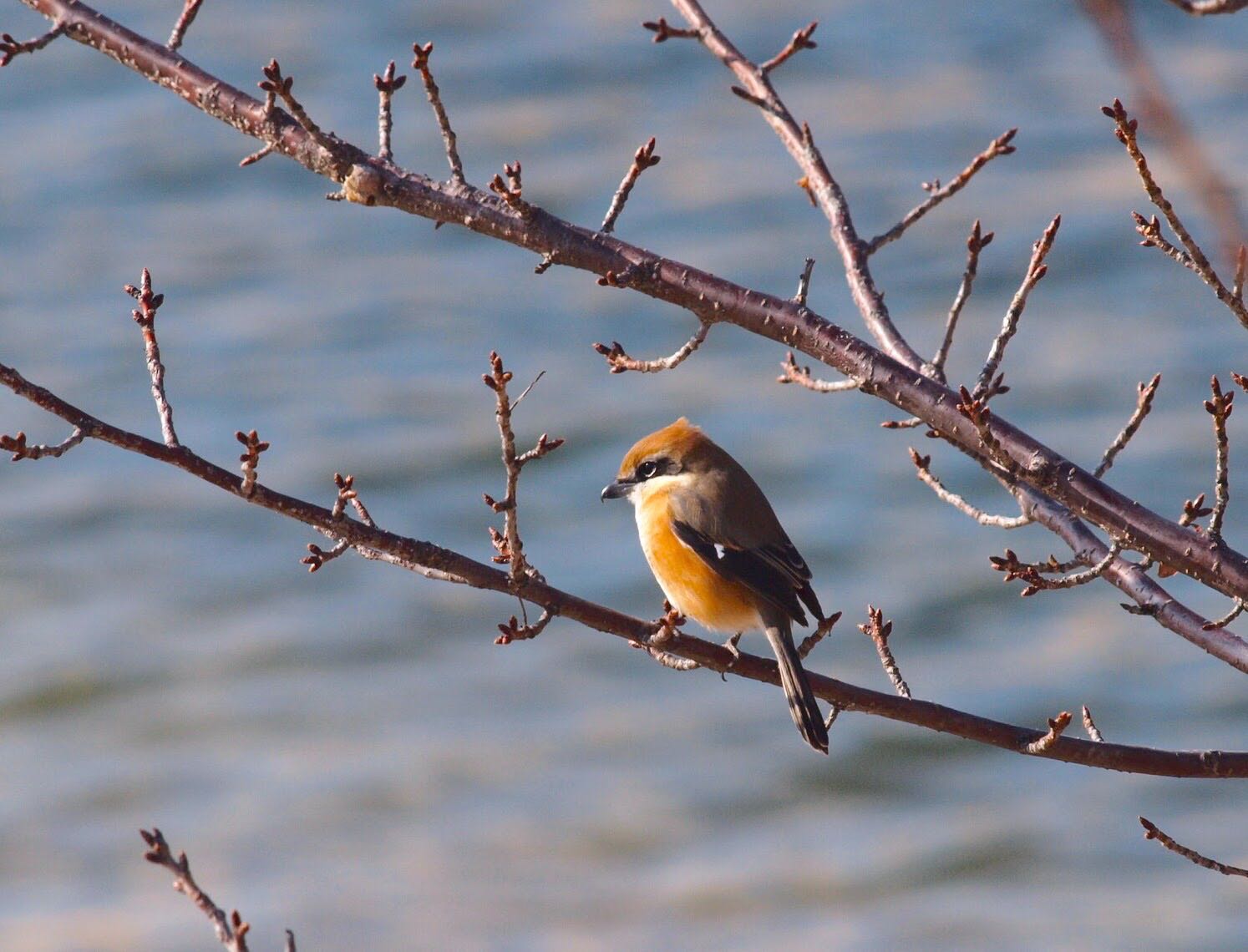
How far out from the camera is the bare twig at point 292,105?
3.27 metres

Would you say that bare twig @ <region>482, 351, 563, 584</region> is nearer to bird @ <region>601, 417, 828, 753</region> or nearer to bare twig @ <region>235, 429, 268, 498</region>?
bare twig @ <region>235, 429, 268, 498</region>

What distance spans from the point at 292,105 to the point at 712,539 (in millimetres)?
2630

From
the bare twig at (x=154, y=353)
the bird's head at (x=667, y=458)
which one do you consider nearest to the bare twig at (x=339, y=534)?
the bare twig at (x=154, y=353)

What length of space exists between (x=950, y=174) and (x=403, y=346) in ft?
15.3

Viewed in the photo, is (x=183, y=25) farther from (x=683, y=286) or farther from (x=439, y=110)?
(x=683, y=286)

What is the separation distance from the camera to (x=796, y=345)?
358 cm

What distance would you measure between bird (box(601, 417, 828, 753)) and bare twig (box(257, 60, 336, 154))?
7.60 ft

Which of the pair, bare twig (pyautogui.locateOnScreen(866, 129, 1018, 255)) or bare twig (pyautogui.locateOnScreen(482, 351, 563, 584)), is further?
bare twig (pyautogui.locateOnScreen(866, 129, 1018, 255))

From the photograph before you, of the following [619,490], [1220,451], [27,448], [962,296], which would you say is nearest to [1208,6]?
[1220,451]

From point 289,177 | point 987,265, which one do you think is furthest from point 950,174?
point 289,177

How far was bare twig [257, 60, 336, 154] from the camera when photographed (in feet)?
10.7

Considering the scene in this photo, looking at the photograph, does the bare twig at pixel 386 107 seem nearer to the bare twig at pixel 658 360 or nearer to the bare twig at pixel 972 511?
the bare twig at pixel 658 360

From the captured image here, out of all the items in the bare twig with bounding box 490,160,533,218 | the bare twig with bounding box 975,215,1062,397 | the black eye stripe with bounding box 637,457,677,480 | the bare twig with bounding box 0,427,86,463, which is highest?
the black eye stripe with bounding box 637,457,677,480

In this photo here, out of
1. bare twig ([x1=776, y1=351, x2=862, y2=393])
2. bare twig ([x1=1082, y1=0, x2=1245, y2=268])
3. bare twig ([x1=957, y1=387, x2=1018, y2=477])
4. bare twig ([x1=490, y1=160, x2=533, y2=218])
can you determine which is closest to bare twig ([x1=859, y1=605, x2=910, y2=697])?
bare twig ([x1=776, y1=351, x2=862, y2=393])
